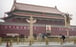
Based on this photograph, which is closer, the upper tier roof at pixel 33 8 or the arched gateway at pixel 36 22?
the arched gateway at pixel 36 22

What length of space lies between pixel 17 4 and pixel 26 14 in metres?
1.69

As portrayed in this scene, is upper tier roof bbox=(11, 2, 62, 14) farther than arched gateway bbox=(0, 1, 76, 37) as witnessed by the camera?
Yes

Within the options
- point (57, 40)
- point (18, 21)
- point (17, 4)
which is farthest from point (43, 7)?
A: point (57, 40)

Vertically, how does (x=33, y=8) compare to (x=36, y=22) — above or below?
above

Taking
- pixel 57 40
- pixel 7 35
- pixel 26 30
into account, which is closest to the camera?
pixel 57 40

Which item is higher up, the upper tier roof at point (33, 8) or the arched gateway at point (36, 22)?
the upper tier roof at point (33, 8)

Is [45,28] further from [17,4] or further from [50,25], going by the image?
[17,4]

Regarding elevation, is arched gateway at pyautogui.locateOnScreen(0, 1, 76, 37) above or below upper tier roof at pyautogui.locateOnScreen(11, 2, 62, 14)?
below

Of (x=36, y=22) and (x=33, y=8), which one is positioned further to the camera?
(x=33, y=8)

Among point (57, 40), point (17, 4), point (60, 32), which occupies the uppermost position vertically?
point (17, 4)

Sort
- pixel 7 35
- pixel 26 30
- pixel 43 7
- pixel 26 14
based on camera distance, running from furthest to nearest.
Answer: pixel 43 7
pixel 26 14
pixel 26 30
pixel 7 35

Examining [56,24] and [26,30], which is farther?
[56,24]

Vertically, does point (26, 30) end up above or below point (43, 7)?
below

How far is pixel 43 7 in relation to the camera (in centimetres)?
2194
